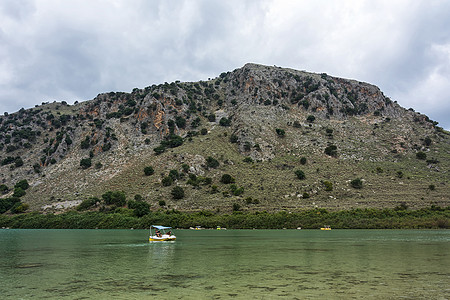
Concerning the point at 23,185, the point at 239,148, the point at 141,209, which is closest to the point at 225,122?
the point at 239,148

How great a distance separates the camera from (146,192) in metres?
97.0

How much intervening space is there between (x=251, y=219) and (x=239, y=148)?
48.8 m

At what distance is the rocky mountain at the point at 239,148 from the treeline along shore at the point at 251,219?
5431mm

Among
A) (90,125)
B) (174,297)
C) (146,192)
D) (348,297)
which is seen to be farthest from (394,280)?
(90,125)

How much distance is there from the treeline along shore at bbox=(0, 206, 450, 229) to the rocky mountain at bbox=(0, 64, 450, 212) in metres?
5.43

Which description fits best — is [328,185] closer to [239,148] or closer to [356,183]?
[356,183]

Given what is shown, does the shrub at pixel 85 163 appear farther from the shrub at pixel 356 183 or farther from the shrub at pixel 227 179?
the shrub at pixel 356 183

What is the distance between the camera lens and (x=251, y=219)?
75250 mm

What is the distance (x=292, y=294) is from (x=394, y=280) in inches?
302

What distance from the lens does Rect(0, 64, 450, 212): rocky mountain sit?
298ft

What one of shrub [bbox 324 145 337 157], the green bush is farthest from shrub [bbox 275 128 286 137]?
shrub [bbox 324 145 337 157]

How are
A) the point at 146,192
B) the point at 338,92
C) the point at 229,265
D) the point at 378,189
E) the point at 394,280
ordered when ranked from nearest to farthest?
the point at 394,280 → the point at 229,265 → the point at 378,189 → the point at 146,192 → the point at 338,92

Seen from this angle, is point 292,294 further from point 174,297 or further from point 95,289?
point 95,289

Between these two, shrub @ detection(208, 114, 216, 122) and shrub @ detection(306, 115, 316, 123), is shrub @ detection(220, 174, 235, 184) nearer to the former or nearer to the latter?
shrub @ detection(208, 114, 216, 122)
